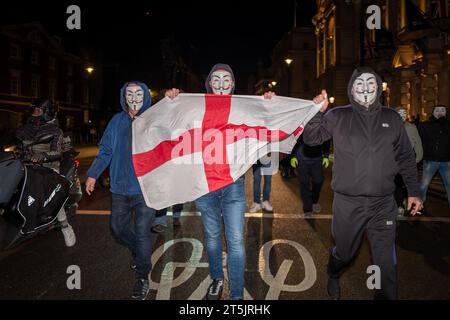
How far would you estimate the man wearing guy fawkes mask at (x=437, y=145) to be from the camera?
267 inches

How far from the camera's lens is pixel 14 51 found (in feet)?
123

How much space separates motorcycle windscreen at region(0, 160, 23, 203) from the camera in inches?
146

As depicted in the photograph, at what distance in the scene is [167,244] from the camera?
5164 mm

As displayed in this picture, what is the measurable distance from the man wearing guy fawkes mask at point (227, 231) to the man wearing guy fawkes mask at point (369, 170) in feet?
2.82

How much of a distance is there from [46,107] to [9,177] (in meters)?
1.58

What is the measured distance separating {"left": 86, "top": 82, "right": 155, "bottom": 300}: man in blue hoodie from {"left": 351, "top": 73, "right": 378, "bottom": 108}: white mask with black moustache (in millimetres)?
2091

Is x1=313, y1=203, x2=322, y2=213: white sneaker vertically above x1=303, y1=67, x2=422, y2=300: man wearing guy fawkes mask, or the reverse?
x1=303, y1=67, x2=422, y2=300: man wearing guy fawkes mask

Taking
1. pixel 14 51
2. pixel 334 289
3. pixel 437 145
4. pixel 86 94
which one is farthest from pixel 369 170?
pixel 86 94

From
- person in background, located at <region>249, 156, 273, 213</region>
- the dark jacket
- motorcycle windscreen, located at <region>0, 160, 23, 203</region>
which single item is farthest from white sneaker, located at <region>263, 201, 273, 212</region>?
motorcycle windscreen, located at <region>0, 160, 23, 203</region>

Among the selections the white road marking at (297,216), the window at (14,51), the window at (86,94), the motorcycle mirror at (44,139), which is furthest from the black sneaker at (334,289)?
the window at (86,94)

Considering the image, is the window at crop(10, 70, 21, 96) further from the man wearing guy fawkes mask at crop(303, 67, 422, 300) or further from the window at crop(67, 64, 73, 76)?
the man wearing guy fawkes mask at crop(303, 67, 422, 300)

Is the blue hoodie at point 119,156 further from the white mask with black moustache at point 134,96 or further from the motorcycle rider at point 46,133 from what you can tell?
the motorcycle rider at point 46,133
